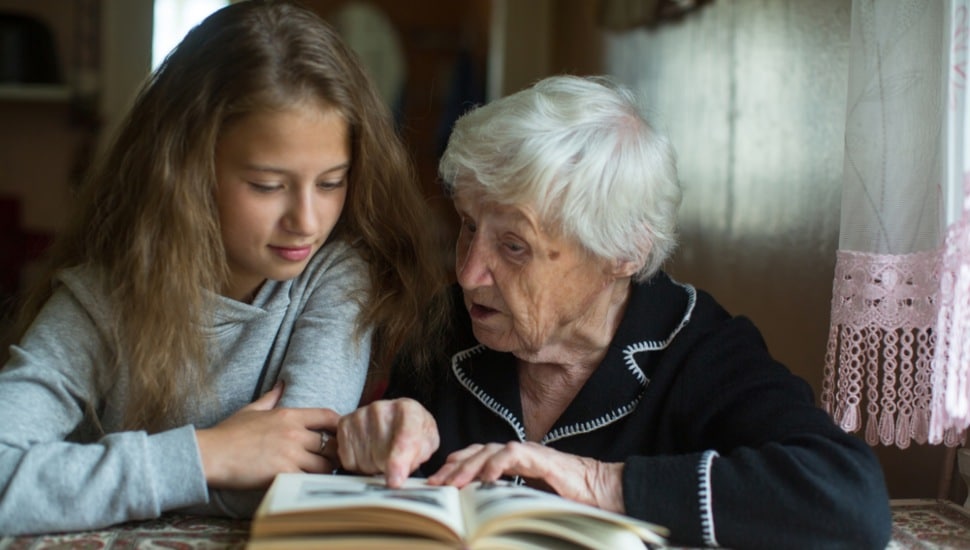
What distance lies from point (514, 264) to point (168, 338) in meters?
0.48

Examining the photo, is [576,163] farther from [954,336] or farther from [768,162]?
[768,162]

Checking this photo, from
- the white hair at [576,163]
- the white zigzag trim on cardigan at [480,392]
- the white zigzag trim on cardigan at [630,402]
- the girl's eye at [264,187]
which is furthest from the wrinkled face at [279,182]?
the white zigzag trim on cardigan at [630,402]

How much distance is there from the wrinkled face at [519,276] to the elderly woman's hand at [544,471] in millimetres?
261

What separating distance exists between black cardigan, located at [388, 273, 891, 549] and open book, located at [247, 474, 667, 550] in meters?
0.15

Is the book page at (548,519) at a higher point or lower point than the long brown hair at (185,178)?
lower

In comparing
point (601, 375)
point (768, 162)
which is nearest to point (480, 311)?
point (601, 375)

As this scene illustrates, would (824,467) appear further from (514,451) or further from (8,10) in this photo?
(8,10)

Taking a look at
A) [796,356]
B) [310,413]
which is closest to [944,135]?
[796,356]

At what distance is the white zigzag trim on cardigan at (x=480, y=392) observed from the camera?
1.57 m

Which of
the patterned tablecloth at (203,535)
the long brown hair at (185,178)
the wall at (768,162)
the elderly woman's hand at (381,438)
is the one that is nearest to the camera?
the patterned tablecloth at (203,535)

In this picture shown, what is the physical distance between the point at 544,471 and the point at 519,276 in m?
0.32

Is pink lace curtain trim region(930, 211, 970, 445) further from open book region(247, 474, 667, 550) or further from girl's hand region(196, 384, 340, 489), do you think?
girl's hand region(196, 384, 340, 489)

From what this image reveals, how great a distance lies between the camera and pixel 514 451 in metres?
1.26

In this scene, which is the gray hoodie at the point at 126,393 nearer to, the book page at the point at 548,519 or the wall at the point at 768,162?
the book page at the point at 548,519
